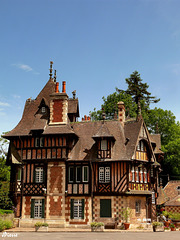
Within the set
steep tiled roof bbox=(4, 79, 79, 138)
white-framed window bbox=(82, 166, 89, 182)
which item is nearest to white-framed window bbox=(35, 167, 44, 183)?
steep tiled roof bbox=(4, 79, 79, 138)

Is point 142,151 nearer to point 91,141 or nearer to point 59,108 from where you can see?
point 91,141

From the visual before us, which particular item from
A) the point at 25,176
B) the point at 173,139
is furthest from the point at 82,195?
the point at 173,139

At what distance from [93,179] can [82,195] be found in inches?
61.1

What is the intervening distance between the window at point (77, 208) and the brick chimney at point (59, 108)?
21.9 feet

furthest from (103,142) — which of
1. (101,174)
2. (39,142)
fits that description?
(39,142)

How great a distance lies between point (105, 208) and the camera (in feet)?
88.3

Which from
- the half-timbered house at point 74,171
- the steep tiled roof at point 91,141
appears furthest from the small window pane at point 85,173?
the steep tiled roof at point 91,141

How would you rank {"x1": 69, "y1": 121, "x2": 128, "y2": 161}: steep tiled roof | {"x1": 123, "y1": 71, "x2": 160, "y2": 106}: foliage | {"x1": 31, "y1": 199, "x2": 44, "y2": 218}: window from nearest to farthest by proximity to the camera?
{"x1": 31, "y1": 199, "x2": 44, "y2": 218}: window
{"x1": 69, "y1": 121, "x2": 128, "y2": 161}: steep tiled roof
{"x1": 123, "y1": 71, "x2": 160, "y2": 106}: foliage

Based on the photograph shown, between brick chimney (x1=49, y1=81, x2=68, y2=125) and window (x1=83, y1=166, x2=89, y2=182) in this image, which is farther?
brick chimney (x1=49, y1=81, x2=68, y2=125)

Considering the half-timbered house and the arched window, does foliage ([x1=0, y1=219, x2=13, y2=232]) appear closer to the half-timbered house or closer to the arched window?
the half-timbered house

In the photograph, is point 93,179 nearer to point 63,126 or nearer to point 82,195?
point 82,195

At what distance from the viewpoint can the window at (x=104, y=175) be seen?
89.6 ft

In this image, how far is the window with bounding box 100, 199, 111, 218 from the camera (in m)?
26.8

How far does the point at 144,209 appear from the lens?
28.0 meters
